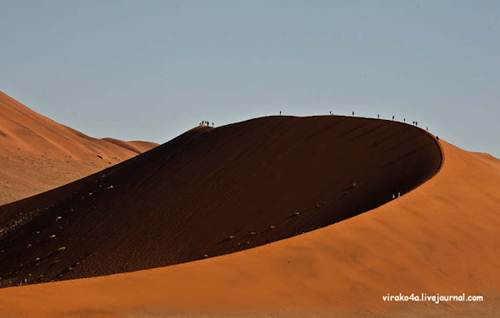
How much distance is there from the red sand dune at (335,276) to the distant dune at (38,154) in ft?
197

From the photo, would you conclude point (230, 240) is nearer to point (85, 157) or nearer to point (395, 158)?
point (395, 158)

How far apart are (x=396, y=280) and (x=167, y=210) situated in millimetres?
20539

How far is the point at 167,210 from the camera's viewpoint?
4194 centimetres

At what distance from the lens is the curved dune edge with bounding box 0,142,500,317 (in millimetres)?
19188

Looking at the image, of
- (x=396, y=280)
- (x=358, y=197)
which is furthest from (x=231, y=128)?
(x=396, y=280)

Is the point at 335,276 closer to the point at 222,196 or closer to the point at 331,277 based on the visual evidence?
the point at 331,277

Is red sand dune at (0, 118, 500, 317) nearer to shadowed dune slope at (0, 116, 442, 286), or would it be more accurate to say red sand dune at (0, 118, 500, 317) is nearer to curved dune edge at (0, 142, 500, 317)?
curved dune edge at (0, 142, 500, 317)

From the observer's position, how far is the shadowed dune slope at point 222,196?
34625 millimetres

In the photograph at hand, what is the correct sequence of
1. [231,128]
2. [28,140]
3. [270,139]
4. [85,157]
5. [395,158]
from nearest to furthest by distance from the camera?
1. [395,158]
2. [270,139]
3. [231,128]
4. [28,140]
5. [85,157]

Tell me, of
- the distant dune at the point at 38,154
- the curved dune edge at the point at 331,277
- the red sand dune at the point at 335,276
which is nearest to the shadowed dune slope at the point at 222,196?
the red sand dune at the point at 335,276

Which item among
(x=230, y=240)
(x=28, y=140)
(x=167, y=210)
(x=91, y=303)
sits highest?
(x=28, y=140)

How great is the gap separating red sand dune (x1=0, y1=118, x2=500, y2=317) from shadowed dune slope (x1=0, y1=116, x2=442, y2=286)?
469 cm

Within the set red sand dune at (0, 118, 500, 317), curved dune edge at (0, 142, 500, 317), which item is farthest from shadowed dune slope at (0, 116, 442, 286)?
curved dune edge at (0, 142, 500, 317)

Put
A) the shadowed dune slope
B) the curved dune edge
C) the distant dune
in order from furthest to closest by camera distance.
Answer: the distant dune → the shadowed dune slope → the curved dune edge
